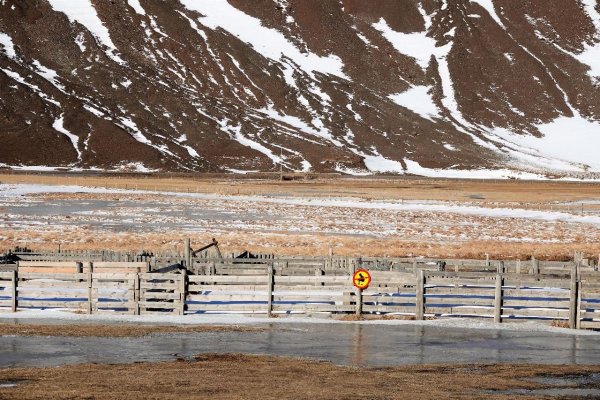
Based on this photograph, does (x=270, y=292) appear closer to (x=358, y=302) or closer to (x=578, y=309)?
(x=358, y=302)

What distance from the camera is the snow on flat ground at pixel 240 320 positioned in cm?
2736

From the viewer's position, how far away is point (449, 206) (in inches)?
3917

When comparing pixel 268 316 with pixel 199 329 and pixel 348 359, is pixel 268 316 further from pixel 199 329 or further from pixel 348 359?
pixel 348 359

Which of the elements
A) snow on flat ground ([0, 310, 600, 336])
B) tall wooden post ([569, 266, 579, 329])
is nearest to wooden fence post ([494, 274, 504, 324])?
snow on flat ground ([0, 310, 600, 336])

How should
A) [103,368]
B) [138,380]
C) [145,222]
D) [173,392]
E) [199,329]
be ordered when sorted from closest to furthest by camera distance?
1. [173,392]
2. [138,380]
3. [103,368]
4. [199,329]
5. [145,222]

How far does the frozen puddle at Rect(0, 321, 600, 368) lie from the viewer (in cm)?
2166

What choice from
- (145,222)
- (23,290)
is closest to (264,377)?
(23,290)

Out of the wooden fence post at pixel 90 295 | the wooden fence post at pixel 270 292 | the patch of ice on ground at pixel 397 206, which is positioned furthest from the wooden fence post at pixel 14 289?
the patch of ice on ground at pixel 397 206

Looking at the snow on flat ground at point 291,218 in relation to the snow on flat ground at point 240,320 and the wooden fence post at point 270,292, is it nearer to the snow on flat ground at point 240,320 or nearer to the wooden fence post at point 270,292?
the snow on flat ground at point 240,320

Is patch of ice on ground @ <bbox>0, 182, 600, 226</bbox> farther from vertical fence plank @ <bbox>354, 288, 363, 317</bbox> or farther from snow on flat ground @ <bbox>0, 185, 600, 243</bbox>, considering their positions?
vertical fence plank @ <bbox>354, 288, 363, 317</bbox>

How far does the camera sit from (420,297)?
92.4 ft

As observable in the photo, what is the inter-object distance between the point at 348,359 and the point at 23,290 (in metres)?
11.6

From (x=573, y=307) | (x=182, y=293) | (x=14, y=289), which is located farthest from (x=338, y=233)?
(x=573, y=307)

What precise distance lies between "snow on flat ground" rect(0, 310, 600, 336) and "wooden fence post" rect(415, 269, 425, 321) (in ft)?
1.19
